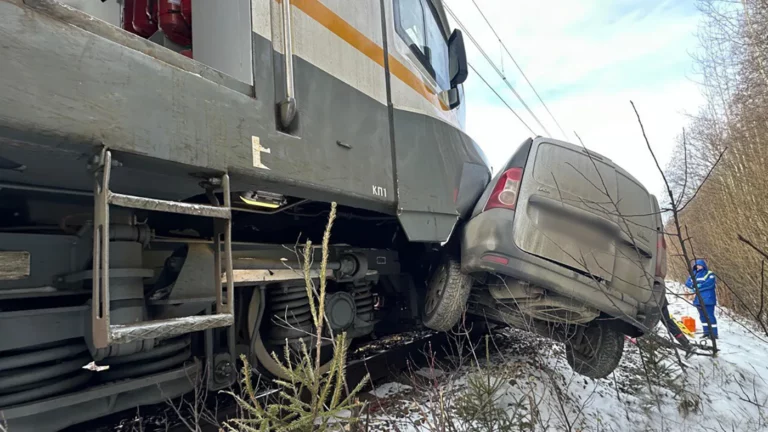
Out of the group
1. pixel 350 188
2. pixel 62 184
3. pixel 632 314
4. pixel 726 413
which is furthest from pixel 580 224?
pixel 62 184

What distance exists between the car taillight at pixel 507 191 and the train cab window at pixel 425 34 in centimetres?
102

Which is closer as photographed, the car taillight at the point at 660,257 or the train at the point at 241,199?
the train at the point at 241,199

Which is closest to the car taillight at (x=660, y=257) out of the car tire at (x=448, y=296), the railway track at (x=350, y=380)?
the car tire at (x=448, y=296)

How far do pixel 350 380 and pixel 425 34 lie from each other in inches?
112

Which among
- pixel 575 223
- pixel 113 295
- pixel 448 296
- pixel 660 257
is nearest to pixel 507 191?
pixel 575 223

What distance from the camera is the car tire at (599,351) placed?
3.92 m

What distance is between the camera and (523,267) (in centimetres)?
318

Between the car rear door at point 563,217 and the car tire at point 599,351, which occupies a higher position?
the car rear door at point 563,217

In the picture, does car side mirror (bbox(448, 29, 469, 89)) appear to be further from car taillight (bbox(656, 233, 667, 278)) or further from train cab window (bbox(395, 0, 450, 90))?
car taillight (bbox(656, 233, 667, 278))

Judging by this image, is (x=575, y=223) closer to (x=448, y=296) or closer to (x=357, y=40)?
(x=448, y=296)

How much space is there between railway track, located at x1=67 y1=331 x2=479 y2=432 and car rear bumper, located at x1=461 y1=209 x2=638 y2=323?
80 centimetres

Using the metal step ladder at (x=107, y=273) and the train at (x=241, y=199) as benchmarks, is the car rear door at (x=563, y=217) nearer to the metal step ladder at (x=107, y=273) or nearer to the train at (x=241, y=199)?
the train at (x=241, y=199)

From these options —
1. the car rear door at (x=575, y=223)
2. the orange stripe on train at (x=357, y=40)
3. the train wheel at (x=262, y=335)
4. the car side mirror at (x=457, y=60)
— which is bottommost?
the train wheel at (x=262, y=335)

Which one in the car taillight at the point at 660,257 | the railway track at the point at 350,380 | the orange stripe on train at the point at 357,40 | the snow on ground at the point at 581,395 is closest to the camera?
the orange stripe on train at the point at 357,40
